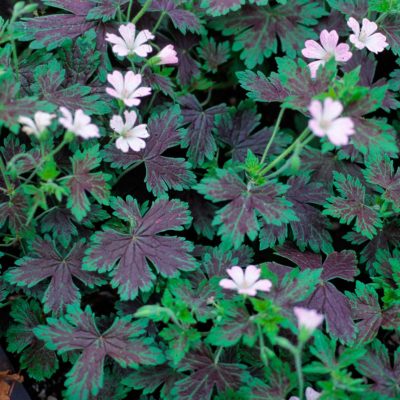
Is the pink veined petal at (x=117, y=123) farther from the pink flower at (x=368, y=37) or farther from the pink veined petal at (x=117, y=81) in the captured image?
the pink flower at (x=368, y=37)

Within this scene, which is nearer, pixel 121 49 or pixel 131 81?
pixel 131 81

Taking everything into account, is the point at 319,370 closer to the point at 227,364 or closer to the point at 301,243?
the point at 227,364

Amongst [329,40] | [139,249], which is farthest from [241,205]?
[329,40]

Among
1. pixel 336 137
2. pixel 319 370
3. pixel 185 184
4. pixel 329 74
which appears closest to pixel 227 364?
pixel 319 370

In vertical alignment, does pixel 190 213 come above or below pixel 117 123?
below

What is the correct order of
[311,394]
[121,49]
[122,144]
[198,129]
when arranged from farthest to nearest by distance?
[198,129]
[121,49]
[122,144]
[311,394]

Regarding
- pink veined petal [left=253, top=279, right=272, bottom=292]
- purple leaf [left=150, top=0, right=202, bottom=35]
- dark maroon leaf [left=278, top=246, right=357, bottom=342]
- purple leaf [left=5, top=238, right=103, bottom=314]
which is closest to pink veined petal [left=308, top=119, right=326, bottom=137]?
pink veined petal [left=253, top=279, right=272, bottom=292]

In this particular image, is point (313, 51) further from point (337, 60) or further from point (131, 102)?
point (131, 102)

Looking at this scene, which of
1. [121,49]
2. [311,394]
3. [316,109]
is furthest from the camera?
[121,49]
